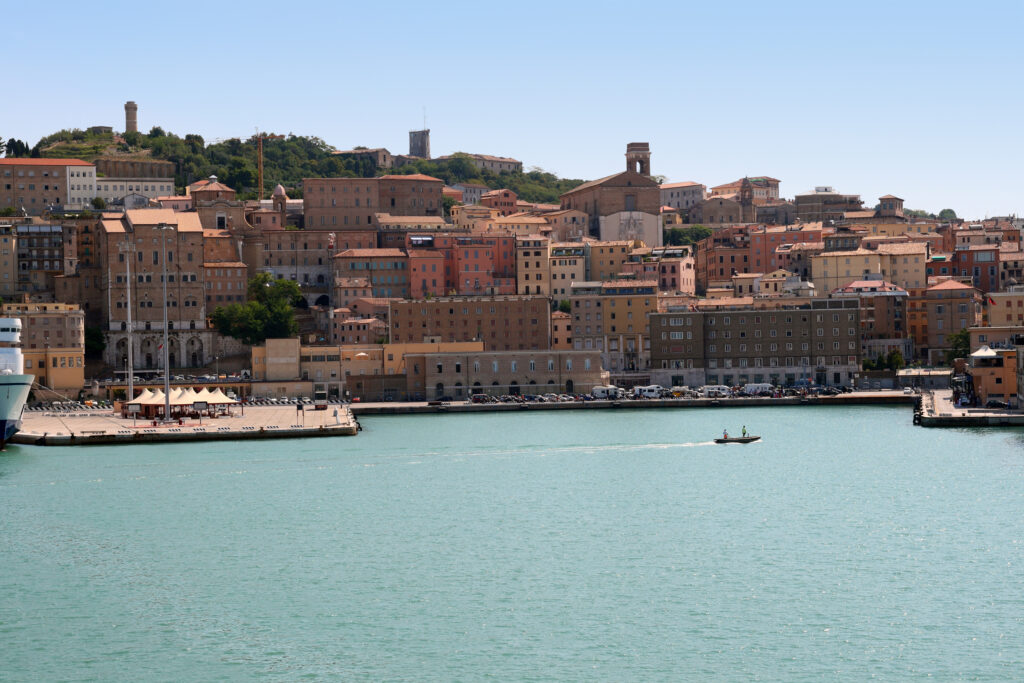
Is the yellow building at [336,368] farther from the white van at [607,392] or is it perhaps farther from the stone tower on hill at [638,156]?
the stone tower on hill at [638,156]

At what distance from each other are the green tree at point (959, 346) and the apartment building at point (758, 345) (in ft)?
17.4

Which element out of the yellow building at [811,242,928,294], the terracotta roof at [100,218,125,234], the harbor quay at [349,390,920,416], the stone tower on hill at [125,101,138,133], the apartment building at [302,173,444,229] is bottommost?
the harbor quay at [349,390,920,416]

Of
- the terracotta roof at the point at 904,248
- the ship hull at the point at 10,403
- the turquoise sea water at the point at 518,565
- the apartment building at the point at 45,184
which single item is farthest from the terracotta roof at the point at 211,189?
the turquoise sea water at the point at 518,565

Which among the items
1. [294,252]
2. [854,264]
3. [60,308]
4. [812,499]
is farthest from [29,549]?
[854,264]

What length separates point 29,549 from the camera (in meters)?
27.5

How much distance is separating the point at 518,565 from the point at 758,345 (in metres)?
46.7

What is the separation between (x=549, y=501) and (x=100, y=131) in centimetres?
9475

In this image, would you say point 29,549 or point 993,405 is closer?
point 29,549

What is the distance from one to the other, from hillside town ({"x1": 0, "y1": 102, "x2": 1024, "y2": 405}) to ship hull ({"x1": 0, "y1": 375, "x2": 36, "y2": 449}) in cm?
1217

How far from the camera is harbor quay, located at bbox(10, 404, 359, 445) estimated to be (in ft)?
162

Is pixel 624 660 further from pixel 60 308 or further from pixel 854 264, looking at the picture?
pixel 854 264

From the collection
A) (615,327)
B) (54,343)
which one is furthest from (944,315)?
(54,343)

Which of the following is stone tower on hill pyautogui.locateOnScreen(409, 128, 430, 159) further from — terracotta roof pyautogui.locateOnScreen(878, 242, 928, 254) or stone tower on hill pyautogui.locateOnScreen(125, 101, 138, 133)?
terracotta roof pyautogui.locateOnScreen(878, 242, 928, 254)

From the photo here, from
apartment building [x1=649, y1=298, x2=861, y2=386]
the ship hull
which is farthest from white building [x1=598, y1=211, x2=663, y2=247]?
the ship hull
